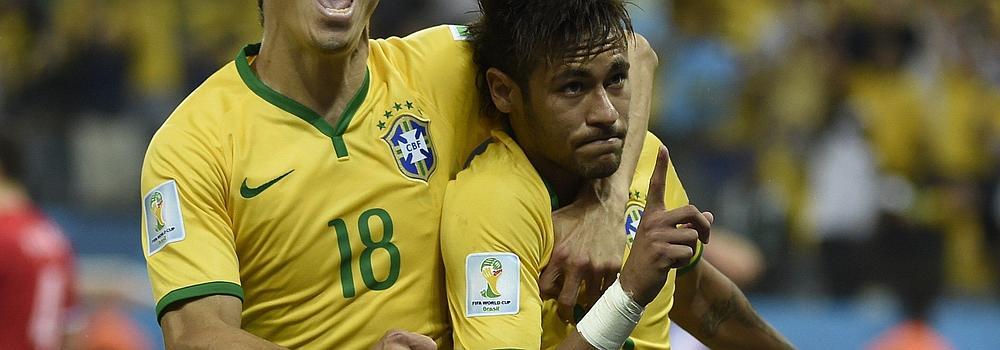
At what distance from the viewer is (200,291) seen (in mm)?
3018

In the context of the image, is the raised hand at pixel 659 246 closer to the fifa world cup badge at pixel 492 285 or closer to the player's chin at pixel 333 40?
the fifa world cup badge at pixel 492 285

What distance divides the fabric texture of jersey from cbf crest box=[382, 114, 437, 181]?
122 inches

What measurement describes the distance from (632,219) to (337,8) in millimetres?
828

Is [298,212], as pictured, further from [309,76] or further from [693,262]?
[693,262]

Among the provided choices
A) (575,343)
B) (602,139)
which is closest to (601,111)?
(602,139)

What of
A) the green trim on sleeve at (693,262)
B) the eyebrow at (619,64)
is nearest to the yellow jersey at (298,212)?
the eyebrow at (619,64)

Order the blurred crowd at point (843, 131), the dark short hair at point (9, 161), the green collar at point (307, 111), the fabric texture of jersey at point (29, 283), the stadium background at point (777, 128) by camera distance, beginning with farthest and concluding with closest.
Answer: the blurred crowd at point (843, 131)
the stadium background at point (777, 128)
the dark short hair at point (9, 161)
the fabric texture of jersey at point (29, 283)
the green collar at point (307, 111)

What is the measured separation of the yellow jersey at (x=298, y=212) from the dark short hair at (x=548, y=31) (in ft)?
0.82

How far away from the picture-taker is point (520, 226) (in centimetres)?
314

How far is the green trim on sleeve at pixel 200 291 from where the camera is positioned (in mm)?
3018

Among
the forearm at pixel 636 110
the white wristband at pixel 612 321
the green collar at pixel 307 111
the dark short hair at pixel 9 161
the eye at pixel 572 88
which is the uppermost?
the eye at pixel 572 88

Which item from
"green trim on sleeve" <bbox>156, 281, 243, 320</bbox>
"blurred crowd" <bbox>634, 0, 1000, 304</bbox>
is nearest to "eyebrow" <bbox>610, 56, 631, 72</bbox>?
"green trim on sleeve" <bbox>156, 281, 243, 320</bbox>

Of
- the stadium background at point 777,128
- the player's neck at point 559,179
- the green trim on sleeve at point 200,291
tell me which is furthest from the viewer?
the stadium background at point 777,128

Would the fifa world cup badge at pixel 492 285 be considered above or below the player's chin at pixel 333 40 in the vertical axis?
below
